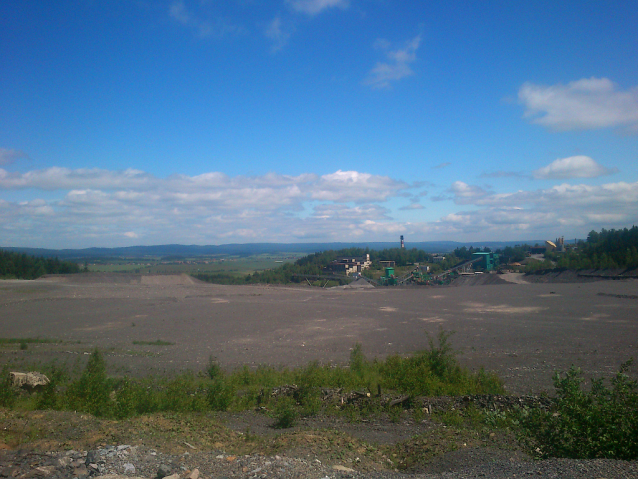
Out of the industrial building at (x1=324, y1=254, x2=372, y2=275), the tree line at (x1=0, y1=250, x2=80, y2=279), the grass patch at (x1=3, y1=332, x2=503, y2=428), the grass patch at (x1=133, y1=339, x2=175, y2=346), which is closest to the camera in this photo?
the grass patch at (x1=3, y1=332, x2=503, y2=428)

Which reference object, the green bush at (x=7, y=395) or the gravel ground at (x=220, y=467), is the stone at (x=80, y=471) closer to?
the gravel ground at (x=220, y=467)

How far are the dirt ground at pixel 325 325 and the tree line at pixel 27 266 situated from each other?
465 inches

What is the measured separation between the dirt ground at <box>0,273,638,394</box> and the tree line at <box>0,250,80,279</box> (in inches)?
465

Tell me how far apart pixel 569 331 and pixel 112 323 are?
81.9 ft

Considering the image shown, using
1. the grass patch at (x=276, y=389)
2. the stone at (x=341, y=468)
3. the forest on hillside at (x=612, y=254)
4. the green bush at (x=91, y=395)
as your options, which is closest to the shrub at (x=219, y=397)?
the grass patch at (x=276, y=389)

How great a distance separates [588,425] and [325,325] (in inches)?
727

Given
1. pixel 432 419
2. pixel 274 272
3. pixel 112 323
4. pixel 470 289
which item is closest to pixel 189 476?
pixel 432 419

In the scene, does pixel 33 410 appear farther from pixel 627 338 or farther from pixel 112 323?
pixel 627 338

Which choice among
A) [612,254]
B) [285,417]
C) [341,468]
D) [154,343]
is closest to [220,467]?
[341,468]

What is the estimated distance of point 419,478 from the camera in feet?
16.1

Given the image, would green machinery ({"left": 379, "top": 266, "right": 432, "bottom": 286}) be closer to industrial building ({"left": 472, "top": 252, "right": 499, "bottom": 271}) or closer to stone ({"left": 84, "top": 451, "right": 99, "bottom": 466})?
industrial building ({"left": 472, "top": 252, "right": 499, "bottom": 271})

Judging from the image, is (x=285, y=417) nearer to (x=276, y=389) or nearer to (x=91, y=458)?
(x=276, y=389)

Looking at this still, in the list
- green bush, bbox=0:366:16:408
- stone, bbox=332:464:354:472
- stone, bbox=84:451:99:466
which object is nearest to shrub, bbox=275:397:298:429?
stone, bbox=332:464:354:472

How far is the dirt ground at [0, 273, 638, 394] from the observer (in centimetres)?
1466
